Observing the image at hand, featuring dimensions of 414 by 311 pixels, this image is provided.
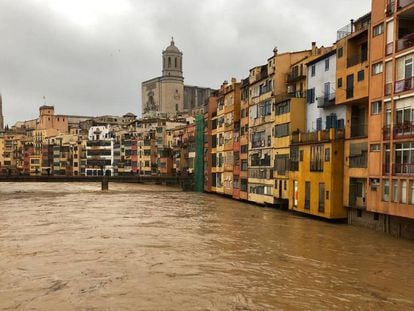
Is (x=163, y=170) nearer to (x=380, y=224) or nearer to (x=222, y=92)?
(x=222, y=92)

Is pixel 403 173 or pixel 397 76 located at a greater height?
pixel 397 76

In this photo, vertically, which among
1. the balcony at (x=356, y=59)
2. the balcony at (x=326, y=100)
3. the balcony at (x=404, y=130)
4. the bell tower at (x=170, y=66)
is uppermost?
the bell tower at (x=170, y=66)

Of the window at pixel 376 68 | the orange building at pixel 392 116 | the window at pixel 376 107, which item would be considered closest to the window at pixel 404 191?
the orange building at pixel 392 116

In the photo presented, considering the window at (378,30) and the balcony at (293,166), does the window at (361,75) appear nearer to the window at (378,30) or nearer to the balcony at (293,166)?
the window at (378,30)

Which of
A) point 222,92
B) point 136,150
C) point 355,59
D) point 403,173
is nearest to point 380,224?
point 403,173

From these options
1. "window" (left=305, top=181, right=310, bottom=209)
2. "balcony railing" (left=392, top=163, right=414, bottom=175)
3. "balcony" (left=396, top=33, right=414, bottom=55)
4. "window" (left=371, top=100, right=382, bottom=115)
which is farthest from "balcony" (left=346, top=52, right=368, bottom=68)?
"window" (left=305, top=181, right=310, bottom=209)

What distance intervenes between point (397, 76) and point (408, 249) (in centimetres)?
1244

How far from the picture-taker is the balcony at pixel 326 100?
44.8 meters

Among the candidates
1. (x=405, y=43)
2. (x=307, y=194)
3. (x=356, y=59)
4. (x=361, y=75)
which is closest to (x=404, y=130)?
(x=405, y=43)

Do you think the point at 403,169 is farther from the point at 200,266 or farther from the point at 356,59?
the point at 200,266

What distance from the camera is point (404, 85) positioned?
32.8 m

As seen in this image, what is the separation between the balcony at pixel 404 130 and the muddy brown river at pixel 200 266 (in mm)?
7656

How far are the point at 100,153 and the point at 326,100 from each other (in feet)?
345

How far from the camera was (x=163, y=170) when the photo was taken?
126 metres
